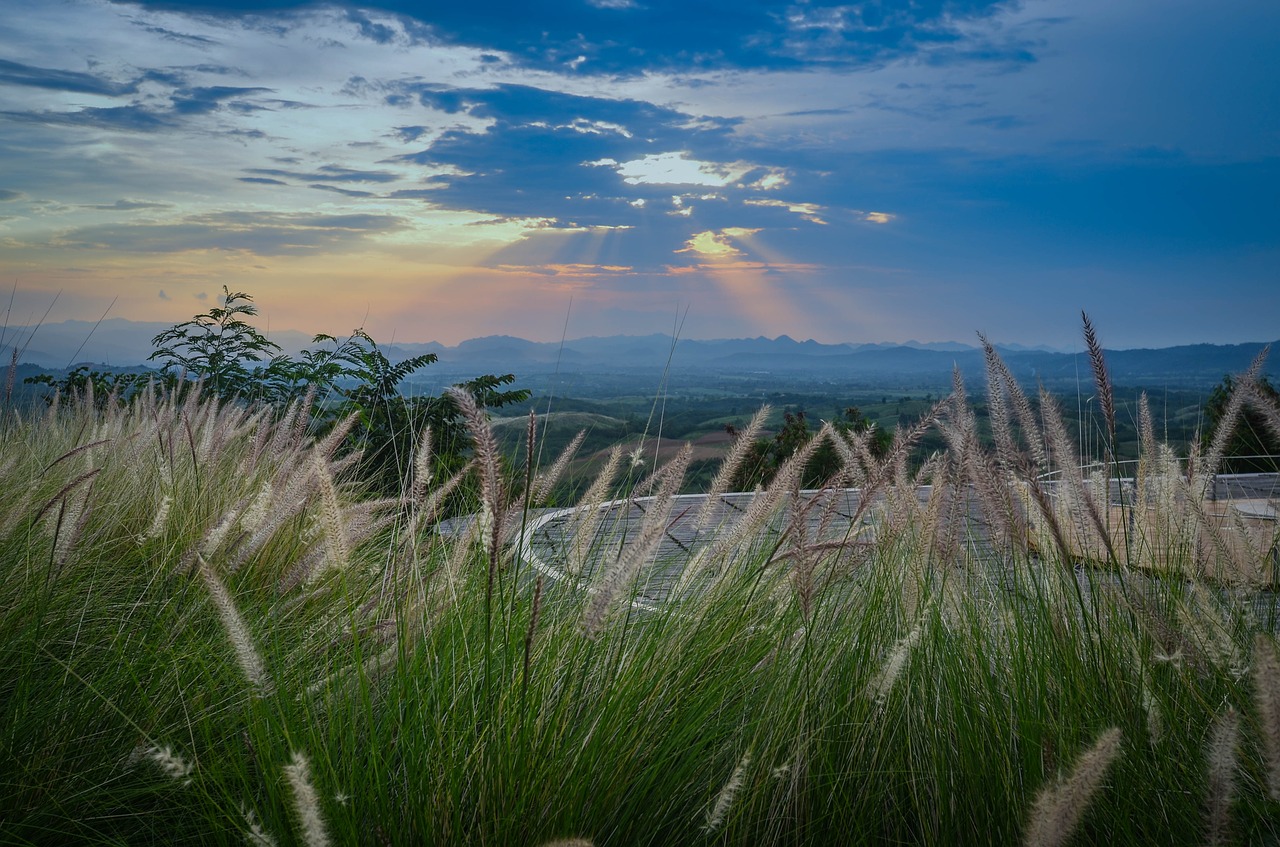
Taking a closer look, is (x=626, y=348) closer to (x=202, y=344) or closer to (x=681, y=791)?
(x=202, y=344)

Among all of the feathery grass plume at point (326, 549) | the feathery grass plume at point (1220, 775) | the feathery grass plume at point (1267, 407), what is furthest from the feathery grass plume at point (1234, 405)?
the feathery grass plume at point (326, 549)

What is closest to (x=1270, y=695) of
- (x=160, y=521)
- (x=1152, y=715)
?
(x=1152, y=715)

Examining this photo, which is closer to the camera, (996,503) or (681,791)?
(681,791)

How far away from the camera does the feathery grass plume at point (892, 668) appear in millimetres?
1708

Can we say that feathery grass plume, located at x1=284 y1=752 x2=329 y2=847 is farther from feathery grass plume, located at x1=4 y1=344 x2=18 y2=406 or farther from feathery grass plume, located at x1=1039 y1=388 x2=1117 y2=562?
feathery grass plume, located at x1=4 y1=344 x2=18 y2=406

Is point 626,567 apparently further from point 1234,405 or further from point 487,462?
point 1234,405

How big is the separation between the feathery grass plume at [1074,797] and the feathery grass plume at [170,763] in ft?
4.28

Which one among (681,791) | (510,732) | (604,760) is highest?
(510,732)

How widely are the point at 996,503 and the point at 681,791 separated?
3.20ft

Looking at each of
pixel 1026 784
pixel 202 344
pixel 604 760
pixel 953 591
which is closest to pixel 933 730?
pixel 1026 784

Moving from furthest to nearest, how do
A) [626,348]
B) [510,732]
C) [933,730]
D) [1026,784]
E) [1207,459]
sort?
[626,348] → [1207,459] → [933,730] → [1026,784] → [510,732]

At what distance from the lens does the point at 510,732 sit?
150 cm

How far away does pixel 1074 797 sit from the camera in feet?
3.53

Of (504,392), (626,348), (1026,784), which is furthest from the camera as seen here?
(626,348)
